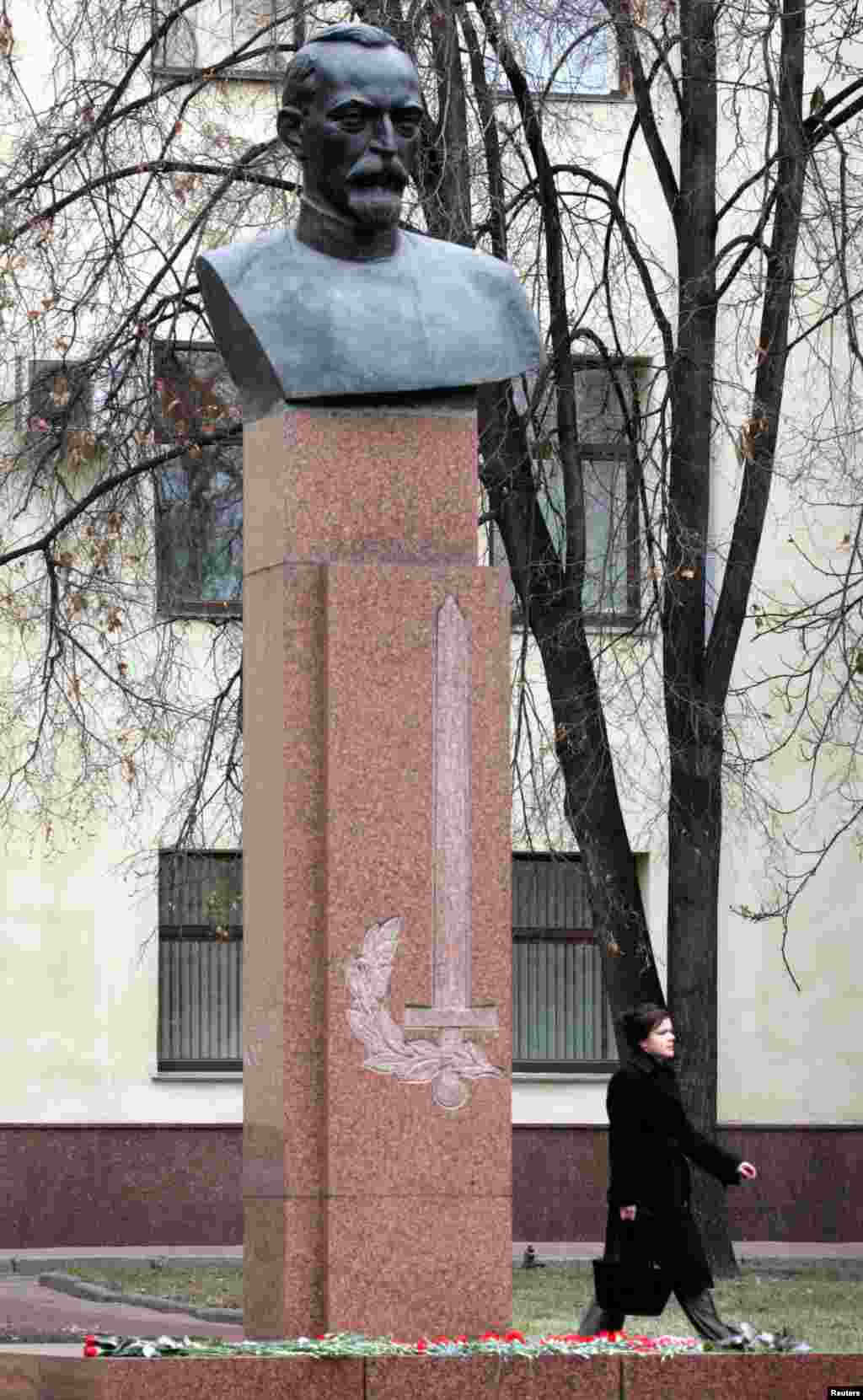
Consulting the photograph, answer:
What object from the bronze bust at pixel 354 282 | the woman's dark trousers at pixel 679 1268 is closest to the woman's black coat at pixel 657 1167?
the woman's dark trousers at pixel 679 1268

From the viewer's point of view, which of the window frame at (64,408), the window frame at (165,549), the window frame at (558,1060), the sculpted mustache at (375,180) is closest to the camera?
the sculpted mustache at (375,180)

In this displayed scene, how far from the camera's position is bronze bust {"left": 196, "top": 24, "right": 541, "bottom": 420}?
9.82 meters

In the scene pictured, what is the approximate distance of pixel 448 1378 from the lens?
354 inches

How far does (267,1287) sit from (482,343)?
2.94 metres

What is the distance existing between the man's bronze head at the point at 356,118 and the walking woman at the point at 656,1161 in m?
3.14

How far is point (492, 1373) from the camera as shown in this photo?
355 inches

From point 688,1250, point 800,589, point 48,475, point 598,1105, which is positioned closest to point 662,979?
point 598,1105

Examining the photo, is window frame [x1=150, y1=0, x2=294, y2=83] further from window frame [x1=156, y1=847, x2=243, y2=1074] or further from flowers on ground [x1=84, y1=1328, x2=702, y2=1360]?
flowers on ground [x1=84, y1=1328, x2=702, y2=1360]

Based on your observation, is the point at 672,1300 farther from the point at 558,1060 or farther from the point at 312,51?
the point at 312,51

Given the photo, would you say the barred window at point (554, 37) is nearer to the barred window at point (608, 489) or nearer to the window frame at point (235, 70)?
the window frame at point (235, 70)

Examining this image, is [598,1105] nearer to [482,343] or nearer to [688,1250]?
[688,1250]

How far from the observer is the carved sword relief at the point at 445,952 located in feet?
31.3

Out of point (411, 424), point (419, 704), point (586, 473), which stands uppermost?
point (586, 473)

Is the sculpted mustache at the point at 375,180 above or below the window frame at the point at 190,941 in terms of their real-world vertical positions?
above
